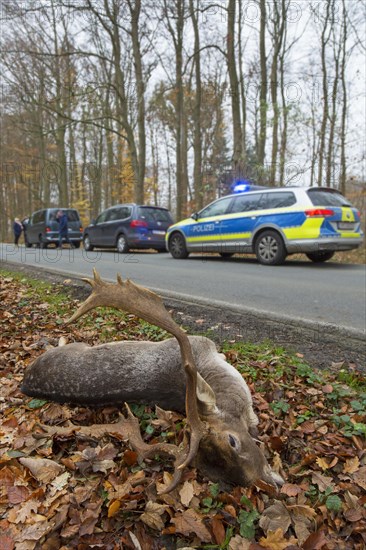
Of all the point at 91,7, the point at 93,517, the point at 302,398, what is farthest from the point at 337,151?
the point at 93,517

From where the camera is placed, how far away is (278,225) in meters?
10.2

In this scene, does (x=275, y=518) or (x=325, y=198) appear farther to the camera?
(x=325, y=198)

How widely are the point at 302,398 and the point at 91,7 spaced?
19.8 meters

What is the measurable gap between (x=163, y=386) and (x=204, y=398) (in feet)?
2.11

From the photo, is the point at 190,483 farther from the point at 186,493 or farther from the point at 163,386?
the point at 163,386

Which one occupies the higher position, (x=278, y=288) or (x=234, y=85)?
(x=234, y=85)

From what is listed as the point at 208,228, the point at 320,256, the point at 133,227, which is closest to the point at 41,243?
the point at 133,227

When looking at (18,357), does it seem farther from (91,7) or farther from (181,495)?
(91,7)

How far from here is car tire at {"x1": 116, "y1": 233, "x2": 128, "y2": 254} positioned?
1534 cm

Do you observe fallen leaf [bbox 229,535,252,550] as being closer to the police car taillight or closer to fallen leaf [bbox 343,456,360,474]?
fallen leaf [bbox 343,456,360,474]

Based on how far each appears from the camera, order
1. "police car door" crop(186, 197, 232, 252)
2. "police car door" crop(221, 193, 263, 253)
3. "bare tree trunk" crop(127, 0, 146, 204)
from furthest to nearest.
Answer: "bare tree trunk" crop(127, 0, 146, 204) → "police car door" crop(186, 197, 232, 252) → "police car door" crop(221, 193, 263, 253)

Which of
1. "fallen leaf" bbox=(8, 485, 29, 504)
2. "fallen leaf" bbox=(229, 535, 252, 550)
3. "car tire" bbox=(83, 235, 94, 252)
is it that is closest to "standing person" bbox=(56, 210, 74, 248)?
"car tire" bbox=(83, 235, 94, 252)

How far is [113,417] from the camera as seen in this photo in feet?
8.47

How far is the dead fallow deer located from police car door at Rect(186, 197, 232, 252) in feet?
30.9
